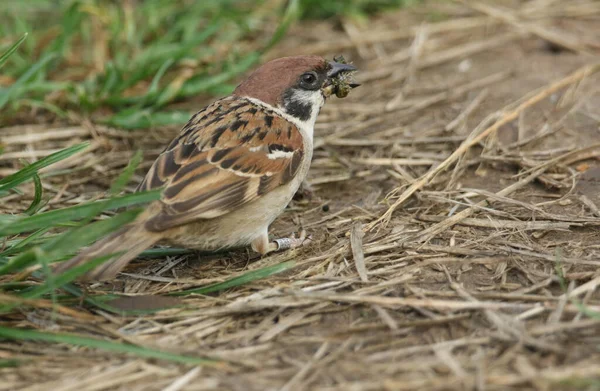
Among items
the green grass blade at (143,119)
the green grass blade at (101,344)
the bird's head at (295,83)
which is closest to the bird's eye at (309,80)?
the bird's head at (295,83)

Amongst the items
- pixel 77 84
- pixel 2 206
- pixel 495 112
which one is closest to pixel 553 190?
pixel 495 112

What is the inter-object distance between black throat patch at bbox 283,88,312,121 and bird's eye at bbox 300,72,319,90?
0.29ft

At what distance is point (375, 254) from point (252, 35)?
397cm

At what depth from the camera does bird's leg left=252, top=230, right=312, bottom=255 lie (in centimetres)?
446

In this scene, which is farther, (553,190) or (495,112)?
(495,112)

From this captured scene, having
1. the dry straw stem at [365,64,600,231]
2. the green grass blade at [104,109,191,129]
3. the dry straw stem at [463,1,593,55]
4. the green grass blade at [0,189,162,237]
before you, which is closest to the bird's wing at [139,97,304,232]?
the green grass blade at [0,189,162,237]

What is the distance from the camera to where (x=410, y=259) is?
404cm

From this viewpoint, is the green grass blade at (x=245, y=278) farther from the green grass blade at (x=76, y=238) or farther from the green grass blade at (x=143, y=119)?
the green grass blade at (x=143, y=119)

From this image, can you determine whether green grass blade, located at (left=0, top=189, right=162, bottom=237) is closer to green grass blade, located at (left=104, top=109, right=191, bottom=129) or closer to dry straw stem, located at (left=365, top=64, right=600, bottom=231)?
dry straw stem, located at (left=365, top=64, right=600, bottom=231)

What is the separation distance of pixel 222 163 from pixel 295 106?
2.85 ft

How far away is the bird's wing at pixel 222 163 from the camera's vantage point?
397 cm

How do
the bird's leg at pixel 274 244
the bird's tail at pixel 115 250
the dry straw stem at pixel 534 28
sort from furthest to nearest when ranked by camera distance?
the dry straw stem at pixel 534 28 < the bird's leg at pixel 274 244 < the bird's tail at pixel 115 250

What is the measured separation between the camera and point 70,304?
12.4 feet

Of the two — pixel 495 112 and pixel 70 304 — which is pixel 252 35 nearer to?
pixel 495 112
